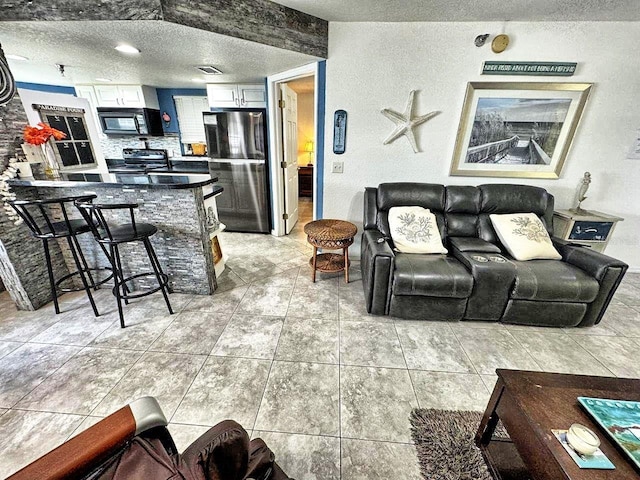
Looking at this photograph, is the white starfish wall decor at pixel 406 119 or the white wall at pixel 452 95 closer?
the white wall at pixel 452 95

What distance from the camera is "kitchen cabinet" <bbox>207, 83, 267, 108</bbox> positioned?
3.55 m

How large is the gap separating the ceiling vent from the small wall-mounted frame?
1.55 meters

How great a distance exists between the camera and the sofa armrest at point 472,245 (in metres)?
2.31

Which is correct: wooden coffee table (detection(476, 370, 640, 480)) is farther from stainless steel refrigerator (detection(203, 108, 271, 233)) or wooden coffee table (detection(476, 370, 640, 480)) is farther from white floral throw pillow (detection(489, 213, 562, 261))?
stainless steel refrigerator (detection(203, 108, 271, 233))

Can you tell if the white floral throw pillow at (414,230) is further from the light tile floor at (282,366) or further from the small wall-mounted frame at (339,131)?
the small wall-mounted frame at (339,131)

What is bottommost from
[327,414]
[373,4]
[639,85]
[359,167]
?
[327,414]

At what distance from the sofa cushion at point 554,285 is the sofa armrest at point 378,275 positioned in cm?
98

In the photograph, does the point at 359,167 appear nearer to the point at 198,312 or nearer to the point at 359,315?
the point at 359,315

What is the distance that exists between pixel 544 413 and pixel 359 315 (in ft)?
4.52

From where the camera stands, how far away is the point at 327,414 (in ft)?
4.69

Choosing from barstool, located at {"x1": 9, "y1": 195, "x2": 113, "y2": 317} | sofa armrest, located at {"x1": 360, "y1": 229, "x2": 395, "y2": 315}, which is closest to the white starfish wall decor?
sofa armrest, located at {"x1": 360, "y1": 229, "x2": 395, "y2": 315}

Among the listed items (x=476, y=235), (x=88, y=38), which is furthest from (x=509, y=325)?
(x=88, y=38)

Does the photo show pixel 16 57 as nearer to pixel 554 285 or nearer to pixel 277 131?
pixel 277 131

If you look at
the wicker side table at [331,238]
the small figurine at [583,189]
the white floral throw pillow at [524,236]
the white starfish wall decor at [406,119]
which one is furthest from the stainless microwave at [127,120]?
the small figurine at [583,189]
